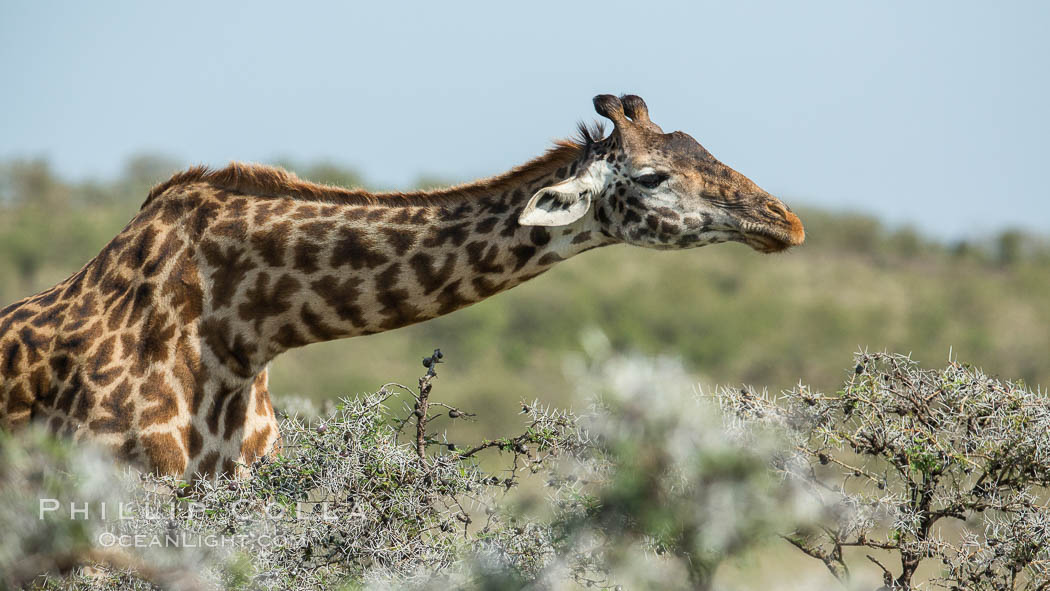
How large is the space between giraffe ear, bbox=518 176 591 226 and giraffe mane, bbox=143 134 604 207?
1.30 feet

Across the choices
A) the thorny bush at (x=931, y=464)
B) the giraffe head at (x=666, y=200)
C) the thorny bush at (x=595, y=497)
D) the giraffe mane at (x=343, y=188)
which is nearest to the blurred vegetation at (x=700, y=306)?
the giraffe mane at (x=343, y=188)

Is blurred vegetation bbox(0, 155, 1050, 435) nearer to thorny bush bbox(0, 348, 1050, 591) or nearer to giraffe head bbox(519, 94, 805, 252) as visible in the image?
giraffe head bbox(519, 94, 805, 252)

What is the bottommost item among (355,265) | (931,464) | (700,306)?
(700,306)

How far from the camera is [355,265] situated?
19.1 ft

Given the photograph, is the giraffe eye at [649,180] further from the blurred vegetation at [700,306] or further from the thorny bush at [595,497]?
the blurred vegetation at [700,306]

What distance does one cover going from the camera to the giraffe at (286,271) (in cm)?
564

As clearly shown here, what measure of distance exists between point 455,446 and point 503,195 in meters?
1.53

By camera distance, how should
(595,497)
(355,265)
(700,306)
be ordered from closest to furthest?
(595,497), (355,265), (700,306)

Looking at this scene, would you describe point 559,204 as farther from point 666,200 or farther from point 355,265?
point 355,265

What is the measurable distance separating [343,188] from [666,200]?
5.63 ft

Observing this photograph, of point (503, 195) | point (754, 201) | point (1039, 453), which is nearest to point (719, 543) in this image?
point (1039, 453)

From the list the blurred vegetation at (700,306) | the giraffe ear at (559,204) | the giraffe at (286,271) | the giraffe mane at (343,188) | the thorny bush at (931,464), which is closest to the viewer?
the thorny bush at (931,464)

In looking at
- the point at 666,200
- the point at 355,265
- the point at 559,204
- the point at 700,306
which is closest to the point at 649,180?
the point at 666,200

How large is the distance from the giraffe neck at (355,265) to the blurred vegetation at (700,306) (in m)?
20.0
